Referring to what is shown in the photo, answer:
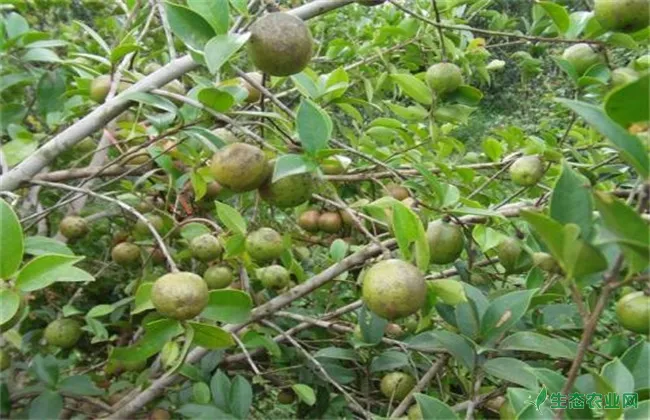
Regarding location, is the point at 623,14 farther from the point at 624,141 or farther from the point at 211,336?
the point at 211,336

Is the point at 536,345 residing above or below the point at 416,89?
below

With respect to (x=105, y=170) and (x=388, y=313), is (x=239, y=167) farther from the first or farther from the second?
(x=105, y=170)

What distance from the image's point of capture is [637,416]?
0.85 metres

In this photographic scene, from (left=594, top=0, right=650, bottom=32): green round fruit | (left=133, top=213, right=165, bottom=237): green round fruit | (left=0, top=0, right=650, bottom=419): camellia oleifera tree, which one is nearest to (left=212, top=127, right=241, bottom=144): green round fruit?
(left=0, top=0, right=650, bottom=419): camellia oleifera tree

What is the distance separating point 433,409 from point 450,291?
0.59ft

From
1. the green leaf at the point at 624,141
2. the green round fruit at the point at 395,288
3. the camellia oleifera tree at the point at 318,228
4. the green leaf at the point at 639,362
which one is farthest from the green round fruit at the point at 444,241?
the green leaf at the point at 624,141

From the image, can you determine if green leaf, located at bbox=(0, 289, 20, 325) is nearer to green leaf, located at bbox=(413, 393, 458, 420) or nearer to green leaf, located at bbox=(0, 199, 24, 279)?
green leaf, located at bbox=(0, 199, 24, 279)

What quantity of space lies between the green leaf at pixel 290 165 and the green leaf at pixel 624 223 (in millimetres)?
484

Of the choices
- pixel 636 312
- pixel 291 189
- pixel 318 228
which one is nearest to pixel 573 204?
pixel 636 312

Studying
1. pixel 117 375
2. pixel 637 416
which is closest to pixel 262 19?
pixel 637 416

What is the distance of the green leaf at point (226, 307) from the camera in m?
1.14

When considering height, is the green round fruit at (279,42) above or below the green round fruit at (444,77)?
above

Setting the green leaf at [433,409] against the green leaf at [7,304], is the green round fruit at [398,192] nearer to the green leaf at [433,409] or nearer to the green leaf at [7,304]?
the green leaf at [433,409]

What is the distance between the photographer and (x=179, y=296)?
1007 millimetres
